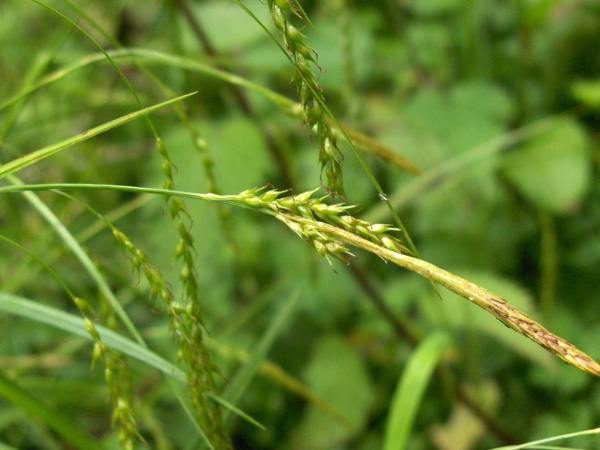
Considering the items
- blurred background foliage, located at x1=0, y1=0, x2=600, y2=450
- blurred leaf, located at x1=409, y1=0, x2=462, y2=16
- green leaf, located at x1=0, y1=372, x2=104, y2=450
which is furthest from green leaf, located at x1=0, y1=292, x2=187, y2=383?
blurred leaf, located at x1=409, y1=0, x2=462, y2=16

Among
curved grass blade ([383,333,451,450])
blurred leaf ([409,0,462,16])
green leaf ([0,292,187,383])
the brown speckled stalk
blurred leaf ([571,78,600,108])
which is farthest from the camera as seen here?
blurred leaf ([409,0,462,16])

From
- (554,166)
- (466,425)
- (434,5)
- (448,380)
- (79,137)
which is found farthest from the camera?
(434,5)

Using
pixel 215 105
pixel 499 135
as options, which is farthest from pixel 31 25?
pixel 499 135

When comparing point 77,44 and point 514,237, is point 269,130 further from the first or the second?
point 77,44

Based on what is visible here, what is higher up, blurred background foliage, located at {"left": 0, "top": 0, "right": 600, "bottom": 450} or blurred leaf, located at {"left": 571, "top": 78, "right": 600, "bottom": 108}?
blurred leaf, located at {"left": 571, "top": 78, "right": 600, "bottom": 108}

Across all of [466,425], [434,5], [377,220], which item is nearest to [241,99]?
[377,220]

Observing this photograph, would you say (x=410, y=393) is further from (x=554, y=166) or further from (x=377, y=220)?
(x=554, y=166)

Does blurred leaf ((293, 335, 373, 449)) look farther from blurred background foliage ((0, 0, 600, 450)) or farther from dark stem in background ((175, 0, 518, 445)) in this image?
dark stem in background ((175, 0, 518, 445))

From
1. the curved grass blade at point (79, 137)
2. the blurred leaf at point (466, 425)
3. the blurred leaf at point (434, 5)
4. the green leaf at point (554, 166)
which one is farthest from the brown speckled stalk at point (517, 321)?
the blurred leaf at point (434, 5)
